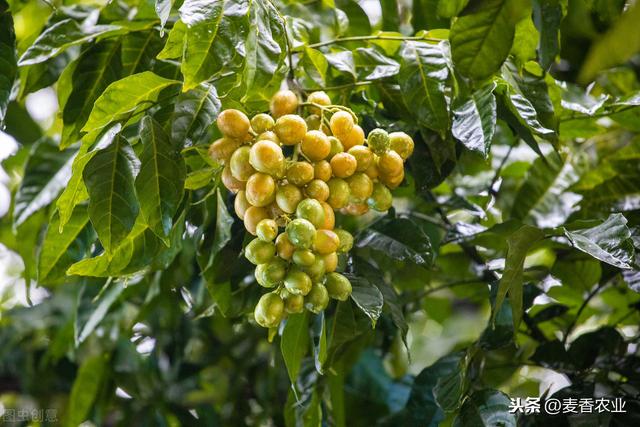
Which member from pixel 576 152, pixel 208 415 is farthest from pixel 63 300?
pixel 576 152

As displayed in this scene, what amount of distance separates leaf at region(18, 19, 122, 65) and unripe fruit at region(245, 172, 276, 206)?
0.28 meters

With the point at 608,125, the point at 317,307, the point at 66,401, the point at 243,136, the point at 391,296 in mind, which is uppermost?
the point at 243,136

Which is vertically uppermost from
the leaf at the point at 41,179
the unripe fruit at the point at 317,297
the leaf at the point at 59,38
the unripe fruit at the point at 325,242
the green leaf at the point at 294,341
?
the leaf at the point at 59,38

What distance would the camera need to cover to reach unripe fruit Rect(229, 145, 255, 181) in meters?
0.57

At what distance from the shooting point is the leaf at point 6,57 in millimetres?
→ 694

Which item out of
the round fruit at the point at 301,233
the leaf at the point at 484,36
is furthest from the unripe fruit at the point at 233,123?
the leaf at the point at 484,36

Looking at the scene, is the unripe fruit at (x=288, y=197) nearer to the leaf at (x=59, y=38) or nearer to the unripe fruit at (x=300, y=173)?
the unripe fruit at (x=300, y=173)

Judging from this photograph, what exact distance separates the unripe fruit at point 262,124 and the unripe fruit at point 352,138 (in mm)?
65

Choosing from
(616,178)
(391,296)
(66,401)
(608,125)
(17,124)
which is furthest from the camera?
(66,401)

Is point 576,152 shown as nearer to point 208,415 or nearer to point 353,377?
point 353,377

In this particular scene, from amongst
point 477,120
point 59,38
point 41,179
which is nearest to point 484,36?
point 477,120

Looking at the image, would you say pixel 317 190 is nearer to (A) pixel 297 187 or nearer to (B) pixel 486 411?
(A) pixel 297 187

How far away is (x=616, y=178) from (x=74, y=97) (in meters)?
0.73

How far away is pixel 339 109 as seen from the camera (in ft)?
2.07
